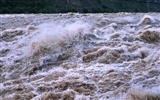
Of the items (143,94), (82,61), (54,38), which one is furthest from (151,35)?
(143,94)

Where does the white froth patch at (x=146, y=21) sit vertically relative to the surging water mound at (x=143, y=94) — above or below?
above

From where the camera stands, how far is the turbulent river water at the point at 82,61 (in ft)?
20.0

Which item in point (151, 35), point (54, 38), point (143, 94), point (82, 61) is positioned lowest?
point (143, 94)

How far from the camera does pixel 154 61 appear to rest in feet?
24.0

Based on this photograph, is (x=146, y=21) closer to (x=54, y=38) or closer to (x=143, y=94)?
(x=54, y=38)

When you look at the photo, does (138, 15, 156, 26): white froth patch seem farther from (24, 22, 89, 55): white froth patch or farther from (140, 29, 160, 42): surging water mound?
(24, 22, 89, 55): white froth patch

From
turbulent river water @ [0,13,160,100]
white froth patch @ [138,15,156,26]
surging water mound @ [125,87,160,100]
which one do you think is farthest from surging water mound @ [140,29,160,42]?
surging water mound @ [125,87,160,100]

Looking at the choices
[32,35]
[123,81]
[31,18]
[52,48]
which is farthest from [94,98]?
[31,18]

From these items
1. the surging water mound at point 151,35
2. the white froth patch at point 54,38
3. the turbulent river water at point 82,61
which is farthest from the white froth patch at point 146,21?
the white froth patch at point 54,38

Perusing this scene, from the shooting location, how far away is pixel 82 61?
776 centimetres

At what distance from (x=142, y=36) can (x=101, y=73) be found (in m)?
2.77

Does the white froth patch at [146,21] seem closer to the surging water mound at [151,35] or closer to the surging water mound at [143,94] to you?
the surging water mound at [151,35]

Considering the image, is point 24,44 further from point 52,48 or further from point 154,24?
point 154,24

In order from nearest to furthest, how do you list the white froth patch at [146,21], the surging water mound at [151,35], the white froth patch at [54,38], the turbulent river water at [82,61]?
the turbulent river water at [82,61]
the white froth patch at [54,38]
the surging water mound at [151,35]
the white froth patch at [146,21]
